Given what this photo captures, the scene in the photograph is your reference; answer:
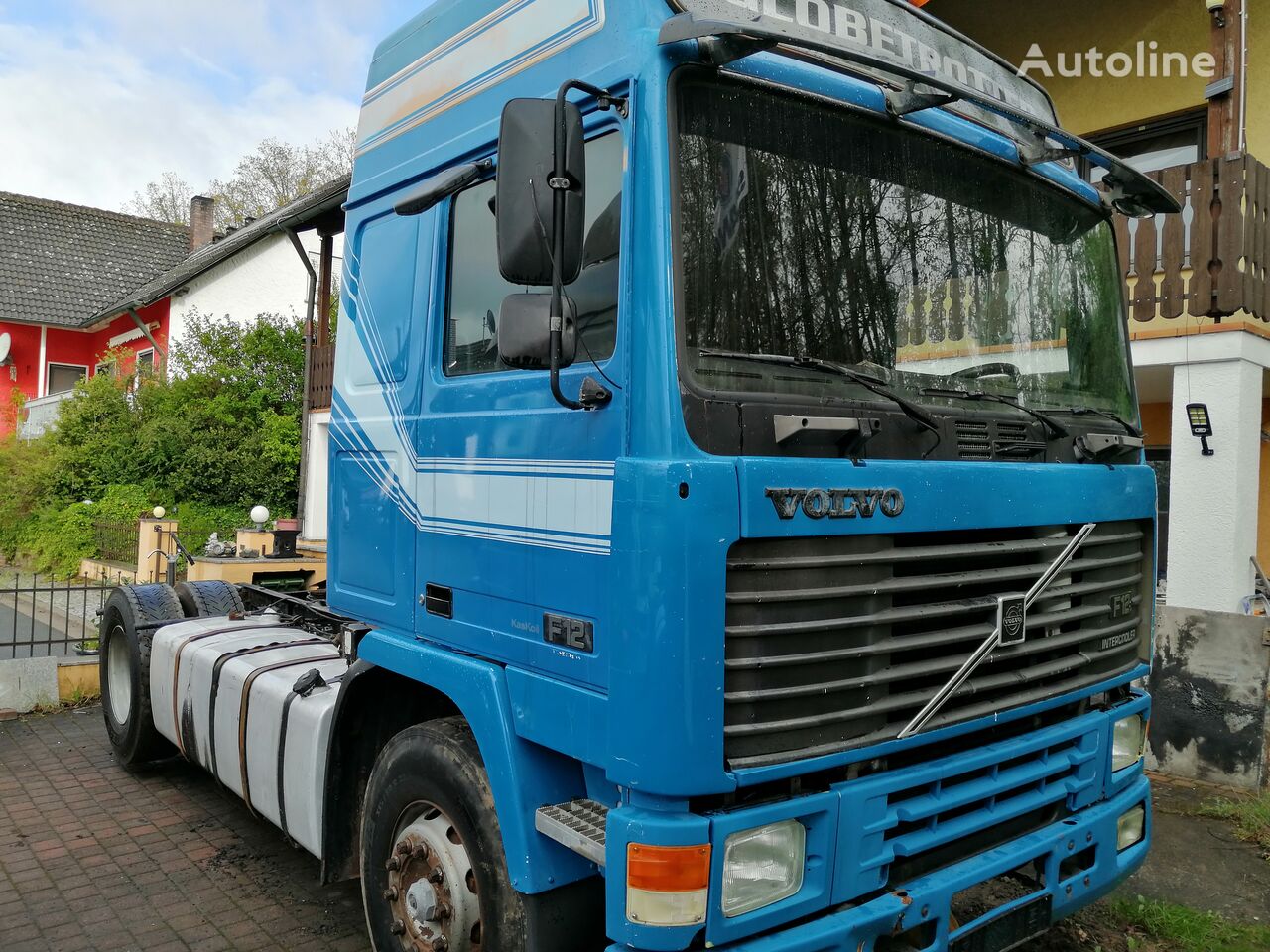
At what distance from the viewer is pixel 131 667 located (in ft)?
19.5

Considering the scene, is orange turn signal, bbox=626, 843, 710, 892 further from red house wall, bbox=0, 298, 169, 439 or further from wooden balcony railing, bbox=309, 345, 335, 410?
red house wall, bbox=0, 298, 169, 439

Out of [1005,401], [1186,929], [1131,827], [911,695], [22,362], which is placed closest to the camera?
[911,695]

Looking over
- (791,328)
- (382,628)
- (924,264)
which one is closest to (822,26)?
(924,264)

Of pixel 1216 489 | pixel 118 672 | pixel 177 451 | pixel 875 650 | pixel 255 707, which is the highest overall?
pixel 177 451

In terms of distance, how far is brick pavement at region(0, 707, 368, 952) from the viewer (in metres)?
4.00

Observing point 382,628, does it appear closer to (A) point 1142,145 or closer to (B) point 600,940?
(B) point 600,940

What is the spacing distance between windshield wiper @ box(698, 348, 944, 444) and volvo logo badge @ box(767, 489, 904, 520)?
0.26 meters

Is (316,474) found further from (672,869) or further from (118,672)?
(672,869)

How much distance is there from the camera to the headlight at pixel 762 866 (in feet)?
7.73

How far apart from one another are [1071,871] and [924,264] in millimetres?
1998

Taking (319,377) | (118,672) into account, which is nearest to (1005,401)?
(118,672)

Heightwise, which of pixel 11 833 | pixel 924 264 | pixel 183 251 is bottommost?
pixel 11 833

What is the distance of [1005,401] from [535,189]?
163cm

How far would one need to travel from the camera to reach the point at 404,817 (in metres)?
3.21
